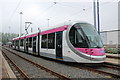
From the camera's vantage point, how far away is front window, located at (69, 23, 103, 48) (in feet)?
26.6

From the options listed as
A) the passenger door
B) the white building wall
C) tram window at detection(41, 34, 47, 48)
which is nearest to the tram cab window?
the passenger door

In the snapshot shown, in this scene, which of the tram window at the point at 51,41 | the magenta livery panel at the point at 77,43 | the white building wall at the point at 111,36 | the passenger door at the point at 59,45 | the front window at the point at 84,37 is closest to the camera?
the magenta livery panel at the point at 77,43

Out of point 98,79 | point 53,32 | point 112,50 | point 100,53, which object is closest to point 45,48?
point 53,32

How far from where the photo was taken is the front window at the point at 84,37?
8094 millimetres

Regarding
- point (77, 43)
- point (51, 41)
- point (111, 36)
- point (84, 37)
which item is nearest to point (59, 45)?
point (51, 41)

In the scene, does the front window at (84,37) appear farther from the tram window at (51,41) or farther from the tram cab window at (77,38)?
the tram window at (51,41)

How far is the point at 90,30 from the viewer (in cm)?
862

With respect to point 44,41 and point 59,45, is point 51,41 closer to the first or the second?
point 59,45

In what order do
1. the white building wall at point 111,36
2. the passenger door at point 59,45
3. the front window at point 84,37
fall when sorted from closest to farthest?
the front window at point 84,37 < the passenger door at point 59,45 < the white building wall at point 111,36

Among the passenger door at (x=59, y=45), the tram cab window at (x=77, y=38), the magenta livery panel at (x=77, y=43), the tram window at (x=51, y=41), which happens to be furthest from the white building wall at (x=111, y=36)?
the tram cab window at (x=77, y=38)

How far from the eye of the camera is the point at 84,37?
A: 814 centimetres

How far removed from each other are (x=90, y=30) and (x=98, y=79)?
379 cm

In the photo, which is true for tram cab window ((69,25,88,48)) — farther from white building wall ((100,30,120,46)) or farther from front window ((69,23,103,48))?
white building wall ((100,30,120,46))

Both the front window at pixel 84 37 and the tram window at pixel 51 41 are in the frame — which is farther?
the tram window at pixel 51 41
